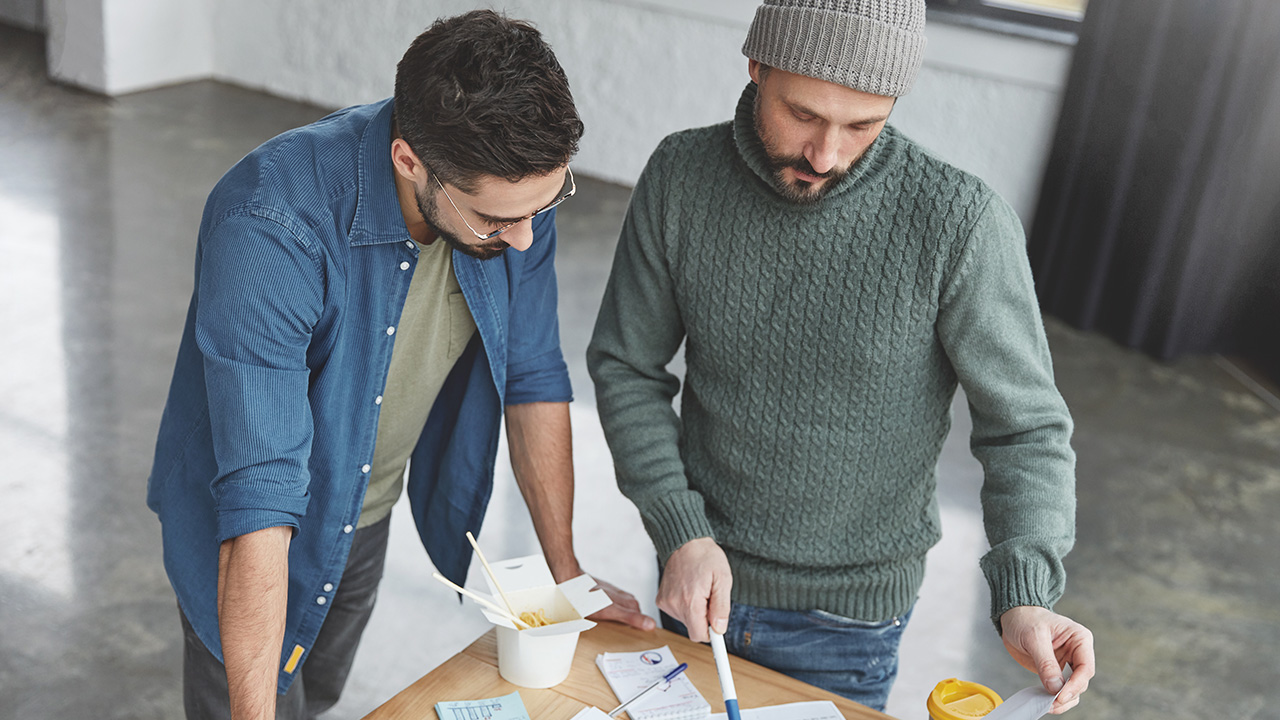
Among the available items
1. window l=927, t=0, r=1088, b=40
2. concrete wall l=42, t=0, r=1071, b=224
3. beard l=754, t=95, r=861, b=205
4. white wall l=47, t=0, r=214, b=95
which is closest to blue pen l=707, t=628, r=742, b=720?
beard l=754, t=95, r=861, b=205

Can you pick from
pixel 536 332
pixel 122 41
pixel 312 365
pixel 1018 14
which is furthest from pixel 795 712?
pixel 122 41

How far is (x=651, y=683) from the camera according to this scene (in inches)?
59.1

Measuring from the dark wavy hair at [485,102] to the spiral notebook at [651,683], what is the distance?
0.67 metres

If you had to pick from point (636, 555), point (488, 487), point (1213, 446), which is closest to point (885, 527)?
point (488, 487)

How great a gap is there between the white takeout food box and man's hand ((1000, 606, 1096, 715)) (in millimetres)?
502

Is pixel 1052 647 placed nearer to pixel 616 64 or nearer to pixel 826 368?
pixel 826 368

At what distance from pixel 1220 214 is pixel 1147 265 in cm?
35

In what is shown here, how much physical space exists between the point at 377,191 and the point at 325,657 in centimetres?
99

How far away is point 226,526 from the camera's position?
1312 millimetres

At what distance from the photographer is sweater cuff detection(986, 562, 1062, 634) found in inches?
53.2

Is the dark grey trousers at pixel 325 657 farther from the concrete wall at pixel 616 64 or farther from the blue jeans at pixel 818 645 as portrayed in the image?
the concrete wall at pixel 616 64

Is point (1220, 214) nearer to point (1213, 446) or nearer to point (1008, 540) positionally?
point (1213, 446)

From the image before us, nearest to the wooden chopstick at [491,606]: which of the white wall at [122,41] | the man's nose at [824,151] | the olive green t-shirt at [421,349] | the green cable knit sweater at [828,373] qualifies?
the green cable knit sweater at [828,373]

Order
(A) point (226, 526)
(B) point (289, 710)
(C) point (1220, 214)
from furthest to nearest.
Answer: (C) point (1220, 214) → (B) point (289, 710) → (A) point (226, 526)
